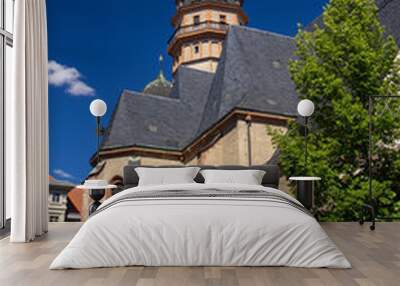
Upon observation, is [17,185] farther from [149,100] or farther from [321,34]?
[149,100]

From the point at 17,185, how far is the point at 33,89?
0.94 m

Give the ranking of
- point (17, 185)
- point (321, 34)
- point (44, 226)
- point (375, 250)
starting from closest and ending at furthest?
point (375, 250)
point (17, 185)
point (44, 226)
point (321, 34)

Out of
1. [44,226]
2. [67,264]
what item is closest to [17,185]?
[44,226]

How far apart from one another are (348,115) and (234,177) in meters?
3.84

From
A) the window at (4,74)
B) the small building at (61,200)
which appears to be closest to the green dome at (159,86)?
the small building at (61,200)

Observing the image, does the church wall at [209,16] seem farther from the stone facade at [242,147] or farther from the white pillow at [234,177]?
the white pillow at [234,177]

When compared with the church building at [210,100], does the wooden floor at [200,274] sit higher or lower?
lower

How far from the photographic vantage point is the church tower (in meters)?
12.4

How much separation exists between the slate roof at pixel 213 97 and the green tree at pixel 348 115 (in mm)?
2496

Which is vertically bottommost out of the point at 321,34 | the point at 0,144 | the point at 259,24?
the point at 0,144

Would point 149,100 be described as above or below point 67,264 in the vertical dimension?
above

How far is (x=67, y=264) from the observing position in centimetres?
297

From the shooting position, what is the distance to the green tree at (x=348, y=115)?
25.4 ft

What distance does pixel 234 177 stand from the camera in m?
4.80
